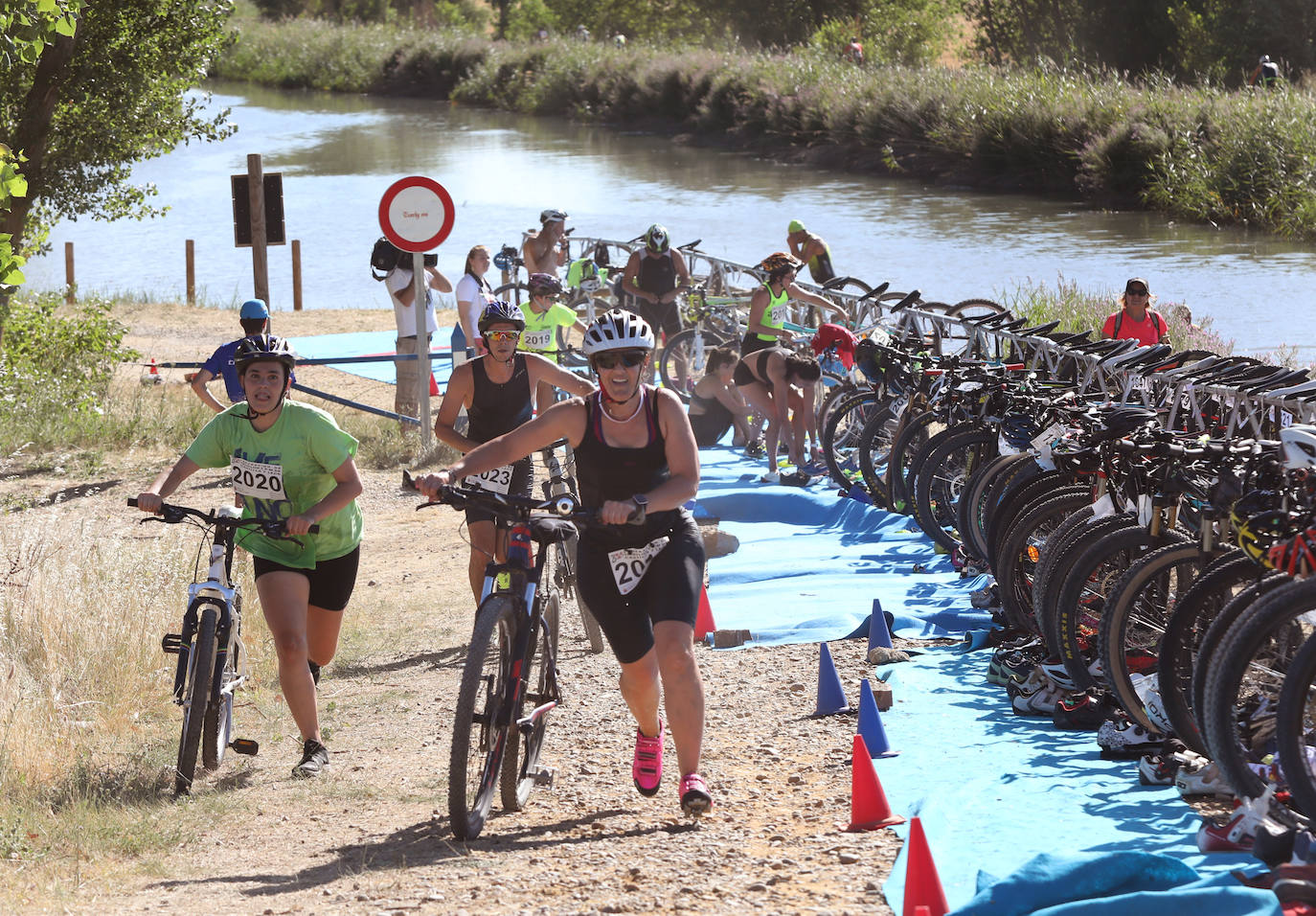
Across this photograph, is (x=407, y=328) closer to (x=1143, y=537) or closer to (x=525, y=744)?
(x=525, y=744)

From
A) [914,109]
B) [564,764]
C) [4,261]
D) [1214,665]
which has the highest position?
[914,109]

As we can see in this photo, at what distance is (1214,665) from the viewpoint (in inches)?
185

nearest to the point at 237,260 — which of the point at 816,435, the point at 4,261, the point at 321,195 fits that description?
the point at 321,195

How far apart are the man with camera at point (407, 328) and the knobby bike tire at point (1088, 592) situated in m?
8.56

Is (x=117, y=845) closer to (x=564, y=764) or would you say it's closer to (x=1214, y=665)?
(x=564, y=764)

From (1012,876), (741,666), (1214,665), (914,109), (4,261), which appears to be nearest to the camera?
(1012,876)

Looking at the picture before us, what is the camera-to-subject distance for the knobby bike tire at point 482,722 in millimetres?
5113

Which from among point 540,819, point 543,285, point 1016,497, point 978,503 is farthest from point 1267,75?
point 540,819

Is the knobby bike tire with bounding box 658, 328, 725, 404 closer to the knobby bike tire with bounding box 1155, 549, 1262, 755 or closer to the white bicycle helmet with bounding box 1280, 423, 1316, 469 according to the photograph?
the knobby bike tire with bounding box 1155, 549, 1262, 755

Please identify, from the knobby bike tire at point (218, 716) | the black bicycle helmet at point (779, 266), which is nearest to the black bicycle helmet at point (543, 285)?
the black bicycle helmet at point (779, 266)

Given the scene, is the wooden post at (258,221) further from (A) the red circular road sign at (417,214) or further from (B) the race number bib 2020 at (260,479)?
(B) the race number bib 2020 at (260,479)

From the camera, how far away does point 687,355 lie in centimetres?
1552

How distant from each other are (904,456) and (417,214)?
4957 millimetres

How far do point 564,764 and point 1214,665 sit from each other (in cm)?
272
